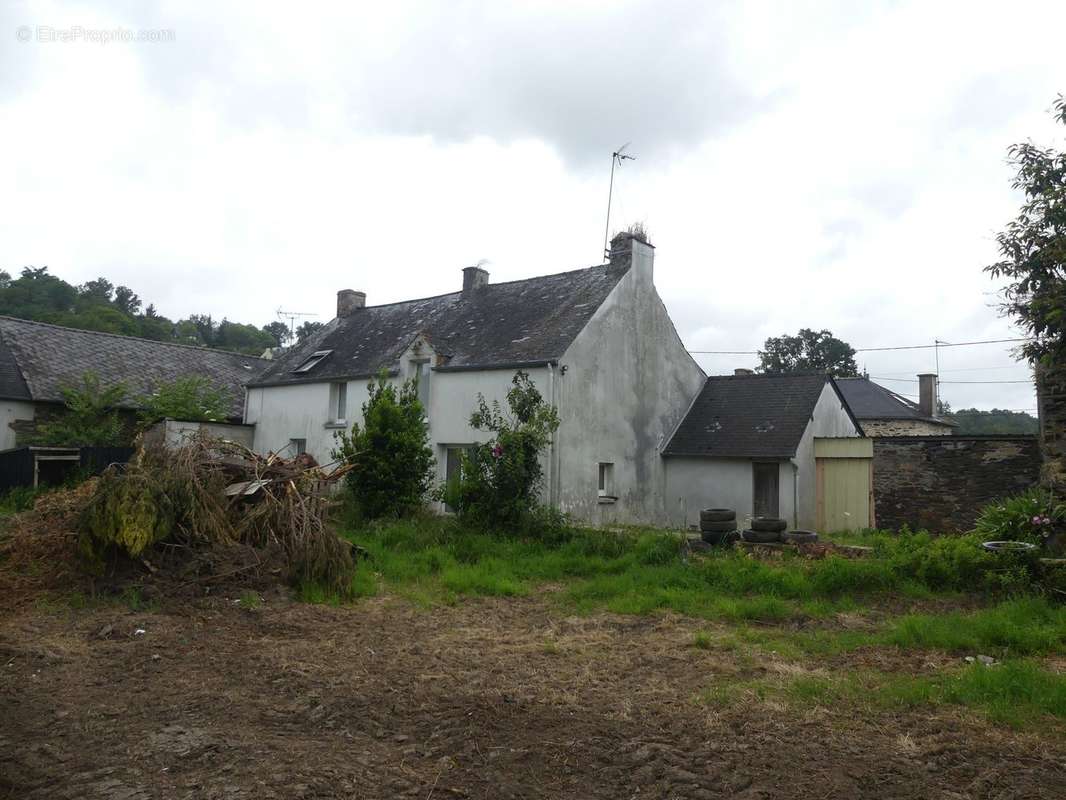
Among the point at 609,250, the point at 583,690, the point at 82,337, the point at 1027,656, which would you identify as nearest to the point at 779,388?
the point at 609,250

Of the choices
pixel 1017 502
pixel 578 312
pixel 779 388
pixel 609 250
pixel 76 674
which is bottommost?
pixel 76 674

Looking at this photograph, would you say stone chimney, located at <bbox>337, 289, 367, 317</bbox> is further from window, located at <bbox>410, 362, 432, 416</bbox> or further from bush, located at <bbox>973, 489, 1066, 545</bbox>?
bush, located at <bbox>973, 489, 1066, 545</bbox>

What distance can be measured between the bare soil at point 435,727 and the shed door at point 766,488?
11781mm

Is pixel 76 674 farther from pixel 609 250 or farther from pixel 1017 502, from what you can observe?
pixel 609 250

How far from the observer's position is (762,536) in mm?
13203

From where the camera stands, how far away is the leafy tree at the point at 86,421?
21.8 metres

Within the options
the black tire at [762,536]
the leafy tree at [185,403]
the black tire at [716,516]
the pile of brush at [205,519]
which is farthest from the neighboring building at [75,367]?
the black tire at [762,536]

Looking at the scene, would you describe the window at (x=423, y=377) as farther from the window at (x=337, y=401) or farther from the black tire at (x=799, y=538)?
the black tire at (x=799, y=538)

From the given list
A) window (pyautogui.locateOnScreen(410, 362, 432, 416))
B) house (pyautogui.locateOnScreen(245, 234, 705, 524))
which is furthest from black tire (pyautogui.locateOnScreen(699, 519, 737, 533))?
window (pyautogui.locateOnScreen(410, 362, 432, 416))

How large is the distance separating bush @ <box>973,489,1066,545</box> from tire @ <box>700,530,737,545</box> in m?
3.85

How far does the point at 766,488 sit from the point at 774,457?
1094 mm

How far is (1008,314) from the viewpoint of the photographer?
523 inches

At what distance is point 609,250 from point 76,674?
662 inches

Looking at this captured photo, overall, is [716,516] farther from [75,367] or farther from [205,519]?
[75,367]
